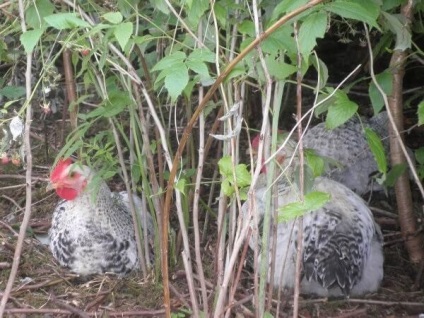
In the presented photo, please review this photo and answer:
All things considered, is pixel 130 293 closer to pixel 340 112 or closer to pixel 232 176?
Result: pixel 232 176

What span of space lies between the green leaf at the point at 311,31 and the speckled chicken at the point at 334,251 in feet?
3.87

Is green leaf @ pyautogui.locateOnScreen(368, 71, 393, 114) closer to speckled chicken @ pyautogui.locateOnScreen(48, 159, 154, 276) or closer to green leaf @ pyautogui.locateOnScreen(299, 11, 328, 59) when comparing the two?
green leaf @ pyautogui.locateOnScreen(299, 11, 328, 59)

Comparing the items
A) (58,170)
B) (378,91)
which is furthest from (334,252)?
(58,170)

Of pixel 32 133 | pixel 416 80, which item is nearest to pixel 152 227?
pixel 32 133

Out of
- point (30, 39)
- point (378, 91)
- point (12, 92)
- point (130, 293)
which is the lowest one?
point (130, 293)

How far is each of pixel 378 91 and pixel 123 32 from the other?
0.99 metres

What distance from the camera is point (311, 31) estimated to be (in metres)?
1.88

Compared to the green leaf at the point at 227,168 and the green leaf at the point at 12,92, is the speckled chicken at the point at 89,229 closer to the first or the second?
the green leaf at the point at 12,92

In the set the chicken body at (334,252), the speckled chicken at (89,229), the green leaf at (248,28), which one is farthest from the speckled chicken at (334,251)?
the green leaf at (248,28)

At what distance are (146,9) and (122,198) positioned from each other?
951mm

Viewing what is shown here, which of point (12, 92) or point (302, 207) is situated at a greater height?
point (12, 92)

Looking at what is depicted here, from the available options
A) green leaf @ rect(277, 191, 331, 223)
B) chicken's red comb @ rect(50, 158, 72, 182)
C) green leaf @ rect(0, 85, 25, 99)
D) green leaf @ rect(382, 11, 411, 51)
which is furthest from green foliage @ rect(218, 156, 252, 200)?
green leaf @ rect(0, 85, 25, 99)

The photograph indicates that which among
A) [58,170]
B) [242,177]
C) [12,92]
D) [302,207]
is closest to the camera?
[302,207]

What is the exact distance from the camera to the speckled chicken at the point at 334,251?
3.08 metres
